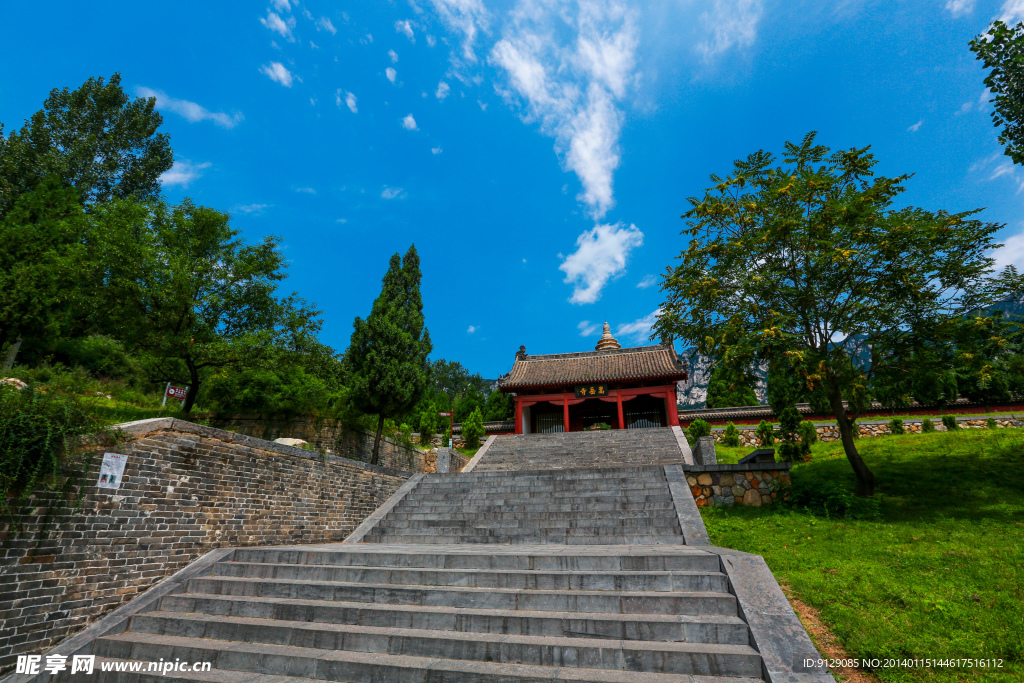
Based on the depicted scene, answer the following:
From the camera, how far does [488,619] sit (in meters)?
4.00

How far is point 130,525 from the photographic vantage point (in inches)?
199

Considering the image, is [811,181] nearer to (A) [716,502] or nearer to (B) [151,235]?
(A) [716,502]

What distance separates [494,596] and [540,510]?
13.3 feet

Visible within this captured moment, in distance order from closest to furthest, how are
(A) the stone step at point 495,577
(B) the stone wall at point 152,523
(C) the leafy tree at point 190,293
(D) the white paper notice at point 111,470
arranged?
(B) the stone wall at point 152,523, (A) the stone step at point 495,577, (D) the white paper notice at point 111,470, (C) the leafy tree at point 190,293

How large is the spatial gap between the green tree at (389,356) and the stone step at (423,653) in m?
8.23

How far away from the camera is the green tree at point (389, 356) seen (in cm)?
1243

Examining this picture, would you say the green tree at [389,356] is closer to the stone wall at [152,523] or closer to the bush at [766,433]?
the stone wall at [152,523]

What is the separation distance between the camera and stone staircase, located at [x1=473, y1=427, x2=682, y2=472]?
13.7 m

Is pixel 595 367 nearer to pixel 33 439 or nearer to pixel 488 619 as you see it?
pixel 488 619

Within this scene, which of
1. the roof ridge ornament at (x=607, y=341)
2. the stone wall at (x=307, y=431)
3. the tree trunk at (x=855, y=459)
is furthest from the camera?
the roof ridge ornament at (x=607, y=341)

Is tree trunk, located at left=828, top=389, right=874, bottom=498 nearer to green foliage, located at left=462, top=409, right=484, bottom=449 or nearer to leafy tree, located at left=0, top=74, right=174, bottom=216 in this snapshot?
green foliage, located at left=462, top=409, right=484, bottom=449

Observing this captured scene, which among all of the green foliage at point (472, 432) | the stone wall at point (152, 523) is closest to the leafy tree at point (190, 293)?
the stone wall at point (152, 523)

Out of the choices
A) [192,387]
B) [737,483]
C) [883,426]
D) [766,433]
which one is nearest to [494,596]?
[737,483]

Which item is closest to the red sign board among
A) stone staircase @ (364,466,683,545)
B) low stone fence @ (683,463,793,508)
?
stone staircase @ (364,466,683,545)
